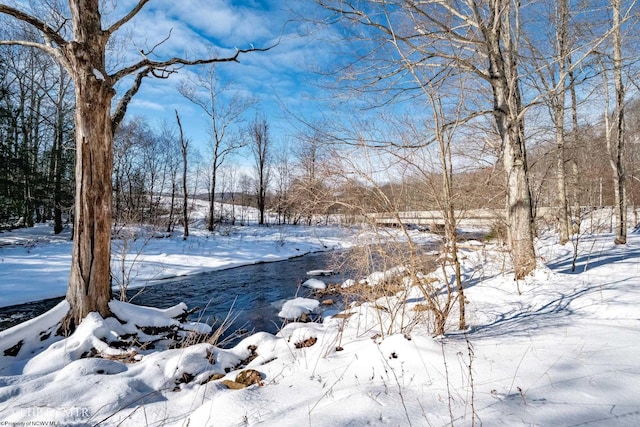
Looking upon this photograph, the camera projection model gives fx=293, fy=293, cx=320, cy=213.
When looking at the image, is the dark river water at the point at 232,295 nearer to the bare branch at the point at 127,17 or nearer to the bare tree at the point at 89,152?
the bare tree at the point at 89,152

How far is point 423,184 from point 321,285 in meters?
6.08

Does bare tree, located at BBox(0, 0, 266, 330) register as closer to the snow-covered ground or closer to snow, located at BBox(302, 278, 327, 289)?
the snow-covered ground

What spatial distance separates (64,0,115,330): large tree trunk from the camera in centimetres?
394

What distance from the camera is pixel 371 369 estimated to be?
239 cm

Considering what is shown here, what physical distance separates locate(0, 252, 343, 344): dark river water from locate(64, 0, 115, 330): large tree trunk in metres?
1.85

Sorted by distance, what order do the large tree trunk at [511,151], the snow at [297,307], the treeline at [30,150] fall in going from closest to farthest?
the large tree trunk at [511,151], the snow at [297,307], the treeline at [30,150]

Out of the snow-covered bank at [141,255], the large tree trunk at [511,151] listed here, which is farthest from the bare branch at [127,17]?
the large tree trunk at [511,151]

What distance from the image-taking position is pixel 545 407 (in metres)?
1.53

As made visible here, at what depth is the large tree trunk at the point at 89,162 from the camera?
394 centimetres

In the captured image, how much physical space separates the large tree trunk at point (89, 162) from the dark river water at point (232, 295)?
1.85 meters

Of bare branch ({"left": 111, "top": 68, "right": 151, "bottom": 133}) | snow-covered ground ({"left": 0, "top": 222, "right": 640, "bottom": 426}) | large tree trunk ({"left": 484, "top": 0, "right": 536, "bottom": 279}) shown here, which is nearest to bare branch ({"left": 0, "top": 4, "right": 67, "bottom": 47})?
bare branch ({"left": 111, "top": 68, "right": 151, "bottom": 133})

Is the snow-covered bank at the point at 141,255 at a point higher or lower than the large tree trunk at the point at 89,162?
lower

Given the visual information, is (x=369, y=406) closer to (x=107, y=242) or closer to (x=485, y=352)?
(x=485, y=352)

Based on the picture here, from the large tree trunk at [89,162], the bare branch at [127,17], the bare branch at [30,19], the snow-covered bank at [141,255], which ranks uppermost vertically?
the bare branch at [127,17]
